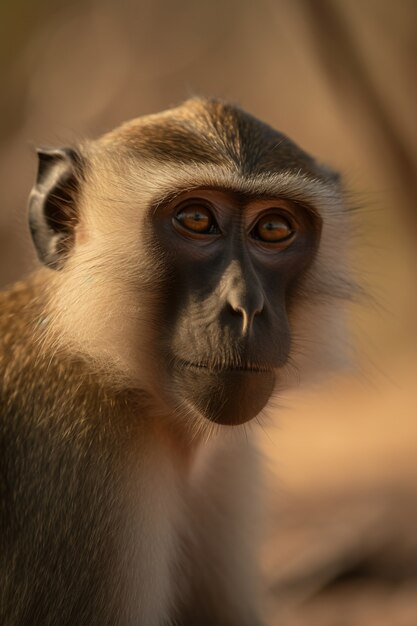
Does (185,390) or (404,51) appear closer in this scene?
(185,390)

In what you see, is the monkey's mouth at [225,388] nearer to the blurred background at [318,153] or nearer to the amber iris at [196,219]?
the amber iris at [196,219]

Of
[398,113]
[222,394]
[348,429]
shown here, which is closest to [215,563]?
[222,394]

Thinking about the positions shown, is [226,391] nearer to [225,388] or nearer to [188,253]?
[225,388]

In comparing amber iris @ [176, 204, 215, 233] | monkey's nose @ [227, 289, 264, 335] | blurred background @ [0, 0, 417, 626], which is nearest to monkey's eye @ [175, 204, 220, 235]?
amber iris @ [176, 204, 215, 233]

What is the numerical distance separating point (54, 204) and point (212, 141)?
63 cm

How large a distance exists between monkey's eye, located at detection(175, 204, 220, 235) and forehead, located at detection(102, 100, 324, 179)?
18 cm

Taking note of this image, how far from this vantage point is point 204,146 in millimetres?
3770

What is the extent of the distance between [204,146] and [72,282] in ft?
2.30

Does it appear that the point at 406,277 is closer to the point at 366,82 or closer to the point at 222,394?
the point at 366,82

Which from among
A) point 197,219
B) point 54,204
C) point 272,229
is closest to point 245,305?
point 197,219

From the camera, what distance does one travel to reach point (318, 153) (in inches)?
507

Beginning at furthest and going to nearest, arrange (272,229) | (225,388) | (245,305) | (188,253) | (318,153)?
(318,153) < (272,229) < (188,253) < (225,388) < (245,305)

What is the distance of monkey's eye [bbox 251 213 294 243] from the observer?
374 cm

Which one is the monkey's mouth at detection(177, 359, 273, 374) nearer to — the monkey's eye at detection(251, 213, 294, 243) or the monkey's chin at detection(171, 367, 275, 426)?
the monkey's chin at detection(171, 367, 275, 426)
